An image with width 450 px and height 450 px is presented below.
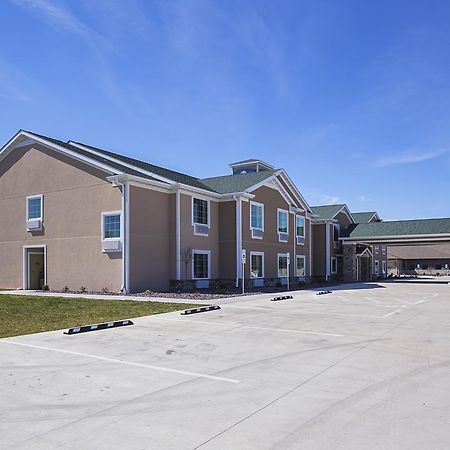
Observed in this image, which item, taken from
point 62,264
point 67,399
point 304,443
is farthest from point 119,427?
point 62,264

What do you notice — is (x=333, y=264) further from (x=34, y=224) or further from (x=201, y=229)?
(x=34, y=224)

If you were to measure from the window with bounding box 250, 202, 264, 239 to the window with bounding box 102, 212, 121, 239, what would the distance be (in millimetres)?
9884

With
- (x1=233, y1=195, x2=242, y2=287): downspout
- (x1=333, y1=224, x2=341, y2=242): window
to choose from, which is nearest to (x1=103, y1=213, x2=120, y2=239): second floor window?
(x1=233, y1=195, x2=242, y2=287): downspout

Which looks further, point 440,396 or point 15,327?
point 15,327

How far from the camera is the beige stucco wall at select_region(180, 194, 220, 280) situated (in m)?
26.3

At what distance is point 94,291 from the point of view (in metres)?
24.4

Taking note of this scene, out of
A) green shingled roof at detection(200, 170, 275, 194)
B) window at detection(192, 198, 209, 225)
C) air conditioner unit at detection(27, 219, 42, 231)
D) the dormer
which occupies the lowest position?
air conditioner unit at detection(27, 219, 42, 231)

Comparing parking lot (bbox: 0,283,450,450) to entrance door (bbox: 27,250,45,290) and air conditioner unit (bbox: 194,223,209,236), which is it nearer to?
air conditioner unit (bbox: 194,223,209,236)

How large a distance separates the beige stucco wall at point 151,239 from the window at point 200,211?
1761 mm

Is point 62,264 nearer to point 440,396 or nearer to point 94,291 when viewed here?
point 94,291

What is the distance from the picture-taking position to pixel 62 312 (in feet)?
51.0

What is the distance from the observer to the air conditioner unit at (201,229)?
27386 mm

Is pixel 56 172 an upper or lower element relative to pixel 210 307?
upper

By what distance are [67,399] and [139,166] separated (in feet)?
74.6
